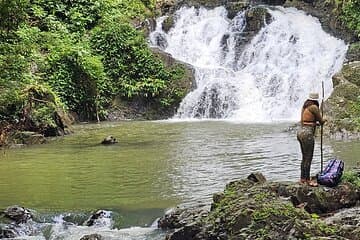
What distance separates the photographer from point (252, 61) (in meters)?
30.0

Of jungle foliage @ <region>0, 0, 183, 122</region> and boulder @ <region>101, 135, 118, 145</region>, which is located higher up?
jungle foliage @ <region>0, 0, 183, 122</region>

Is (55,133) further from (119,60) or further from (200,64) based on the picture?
(200,64)

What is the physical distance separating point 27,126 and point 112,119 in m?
7.12

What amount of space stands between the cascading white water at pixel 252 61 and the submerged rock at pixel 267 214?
1645 centimetres

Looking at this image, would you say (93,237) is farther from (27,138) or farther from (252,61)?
(252,61)

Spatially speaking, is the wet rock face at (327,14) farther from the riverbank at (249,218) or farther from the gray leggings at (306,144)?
the riverbank at (249,218)

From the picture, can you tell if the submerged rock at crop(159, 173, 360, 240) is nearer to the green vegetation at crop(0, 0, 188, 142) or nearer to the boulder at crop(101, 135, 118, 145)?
the boulder at crop(101, 135, 118, 145)

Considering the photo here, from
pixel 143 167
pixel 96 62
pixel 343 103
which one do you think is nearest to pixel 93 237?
pixel 143 167

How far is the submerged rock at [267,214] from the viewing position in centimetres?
675

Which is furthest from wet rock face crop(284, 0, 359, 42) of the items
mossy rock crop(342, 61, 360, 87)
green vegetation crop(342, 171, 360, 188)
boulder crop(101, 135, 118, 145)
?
green vegetation crop(342, 171, 360, 188)

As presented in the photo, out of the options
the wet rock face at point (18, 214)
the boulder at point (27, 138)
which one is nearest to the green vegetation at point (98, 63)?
the boulder at point (27, 138)

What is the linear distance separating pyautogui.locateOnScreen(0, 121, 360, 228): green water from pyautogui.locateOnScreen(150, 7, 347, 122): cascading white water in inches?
225

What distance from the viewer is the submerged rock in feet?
22.1

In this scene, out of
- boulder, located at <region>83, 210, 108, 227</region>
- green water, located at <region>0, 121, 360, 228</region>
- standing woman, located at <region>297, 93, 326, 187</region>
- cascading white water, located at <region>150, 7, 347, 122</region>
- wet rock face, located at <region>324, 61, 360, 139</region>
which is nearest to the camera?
standing woman, located at <region>297, 93, 326, 187</region>
